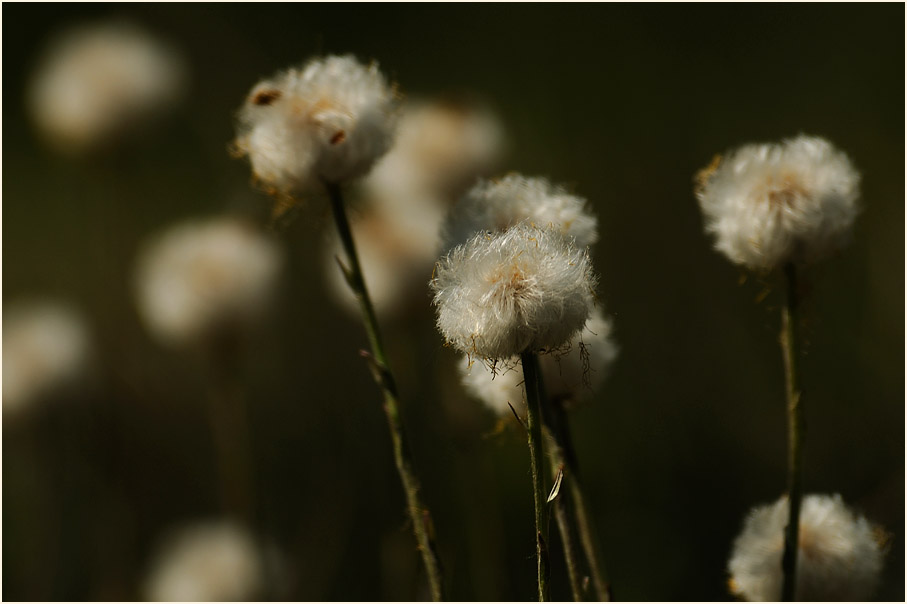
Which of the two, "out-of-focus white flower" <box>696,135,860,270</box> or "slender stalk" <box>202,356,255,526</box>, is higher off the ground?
"out-of-focus white flower" <box>696,135,860,270</box>

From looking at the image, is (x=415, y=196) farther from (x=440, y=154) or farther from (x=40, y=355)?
Result: (x=40, y=355)

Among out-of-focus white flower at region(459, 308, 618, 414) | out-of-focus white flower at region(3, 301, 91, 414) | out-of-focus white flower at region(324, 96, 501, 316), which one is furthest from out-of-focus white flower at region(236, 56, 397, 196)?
out-of-focus white flower at region(3, 301, 91, 414)

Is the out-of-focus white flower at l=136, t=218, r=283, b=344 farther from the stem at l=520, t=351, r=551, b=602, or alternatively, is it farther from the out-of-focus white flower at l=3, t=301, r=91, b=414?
the stem at l=520, t=351, r=551, b=602

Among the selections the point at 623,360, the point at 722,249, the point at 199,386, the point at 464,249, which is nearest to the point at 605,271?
the point at 623,360

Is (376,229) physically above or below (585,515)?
above

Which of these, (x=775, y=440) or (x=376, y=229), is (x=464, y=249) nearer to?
(x=376, y=229)

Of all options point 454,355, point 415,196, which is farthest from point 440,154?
point 454,355
